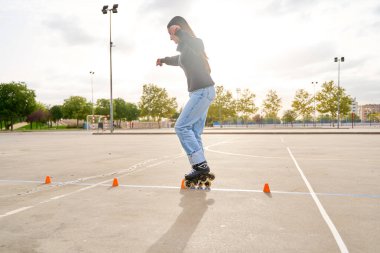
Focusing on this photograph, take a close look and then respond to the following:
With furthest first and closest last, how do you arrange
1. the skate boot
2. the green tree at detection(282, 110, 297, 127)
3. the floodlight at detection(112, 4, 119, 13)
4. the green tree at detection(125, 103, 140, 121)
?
the green tree at detection(125, 103, 140, 121) → the green tree at detection(282, 110, 297, 127) → the floodlight at detection(112, 4, 119, 13) → the skate boot

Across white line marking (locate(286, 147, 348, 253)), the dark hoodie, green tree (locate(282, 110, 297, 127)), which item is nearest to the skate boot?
the dark hoodie

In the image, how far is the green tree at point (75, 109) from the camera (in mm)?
80500

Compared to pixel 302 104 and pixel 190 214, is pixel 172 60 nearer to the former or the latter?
pixel 190 214

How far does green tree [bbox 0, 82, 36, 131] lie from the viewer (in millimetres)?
54916

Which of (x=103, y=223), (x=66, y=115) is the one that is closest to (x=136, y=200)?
(x=103, y=223)

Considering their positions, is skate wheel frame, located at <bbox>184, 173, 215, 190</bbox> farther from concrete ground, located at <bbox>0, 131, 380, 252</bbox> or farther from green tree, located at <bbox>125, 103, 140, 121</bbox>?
green tree, located at <bbox>125, 103, 140, 121</bbox>

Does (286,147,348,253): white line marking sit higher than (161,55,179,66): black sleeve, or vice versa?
(161,55,179,66): black sleeve

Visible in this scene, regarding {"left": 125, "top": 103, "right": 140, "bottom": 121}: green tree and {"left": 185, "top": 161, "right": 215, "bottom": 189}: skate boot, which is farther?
{"left": 125, "top": 103, "right": 140, "bottom": 121}: green tree

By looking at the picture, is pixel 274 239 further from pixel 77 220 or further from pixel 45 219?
pixel 45 219

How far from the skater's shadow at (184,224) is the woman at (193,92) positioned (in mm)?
515

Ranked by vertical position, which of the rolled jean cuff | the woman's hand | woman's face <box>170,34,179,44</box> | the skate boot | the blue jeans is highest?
the woman's hand

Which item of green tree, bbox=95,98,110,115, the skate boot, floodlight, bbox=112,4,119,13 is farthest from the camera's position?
green tree, bbox=95,98,110,115

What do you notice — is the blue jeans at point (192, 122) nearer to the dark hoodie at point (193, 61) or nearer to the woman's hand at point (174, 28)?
the dark hoodie at point (193, 61)

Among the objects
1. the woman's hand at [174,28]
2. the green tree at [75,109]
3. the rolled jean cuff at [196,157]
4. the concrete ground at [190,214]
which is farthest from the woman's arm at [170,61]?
the green tree at [75,109]
